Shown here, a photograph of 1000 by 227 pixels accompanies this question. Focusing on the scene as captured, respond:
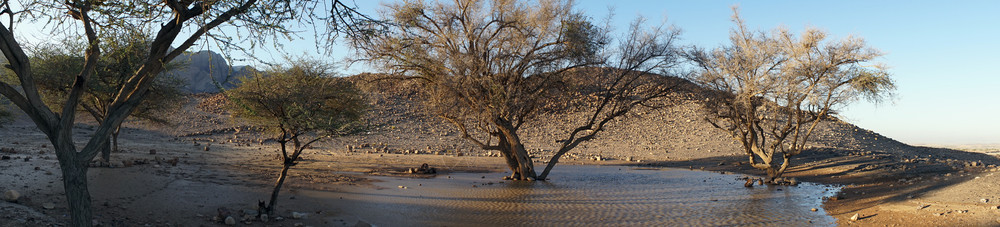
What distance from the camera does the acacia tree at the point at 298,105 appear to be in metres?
9.23

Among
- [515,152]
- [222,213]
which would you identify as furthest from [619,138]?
[222,213]

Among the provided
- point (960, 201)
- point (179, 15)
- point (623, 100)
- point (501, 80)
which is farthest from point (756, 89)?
point (179, 15)

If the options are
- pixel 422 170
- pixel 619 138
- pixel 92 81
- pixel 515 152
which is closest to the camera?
pixel 92 81

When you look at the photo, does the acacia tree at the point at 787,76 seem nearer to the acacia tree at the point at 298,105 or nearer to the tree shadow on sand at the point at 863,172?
the tree shadow on sand at the point at 863,172

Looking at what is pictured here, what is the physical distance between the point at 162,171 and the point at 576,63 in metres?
10.0

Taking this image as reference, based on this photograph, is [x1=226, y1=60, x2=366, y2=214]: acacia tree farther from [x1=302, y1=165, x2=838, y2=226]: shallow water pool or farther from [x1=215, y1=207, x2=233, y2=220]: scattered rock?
[x1=302, y1=165, x2=838, y2=226]: shallow water pool

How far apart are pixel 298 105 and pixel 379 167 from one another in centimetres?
803

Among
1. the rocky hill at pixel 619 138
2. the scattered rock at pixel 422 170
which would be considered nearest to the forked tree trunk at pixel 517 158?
the scattered rock at pixel 422 170

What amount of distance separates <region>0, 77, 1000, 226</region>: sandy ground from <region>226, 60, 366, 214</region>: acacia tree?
0.87 meters

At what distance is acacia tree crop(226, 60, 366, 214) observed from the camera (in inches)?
364

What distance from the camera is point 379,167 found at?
18.2m

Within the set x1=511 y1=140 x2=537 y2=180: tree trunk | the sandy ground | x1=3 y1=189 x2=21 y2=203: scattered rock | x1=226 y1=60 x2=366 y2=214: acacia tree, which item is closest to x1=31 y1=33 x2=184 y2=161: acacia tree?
the sandy ground

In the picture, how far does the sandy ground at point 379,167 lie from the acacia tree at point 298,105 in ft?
2.85

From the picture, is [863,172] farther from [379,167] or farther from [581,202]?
[379,167]
